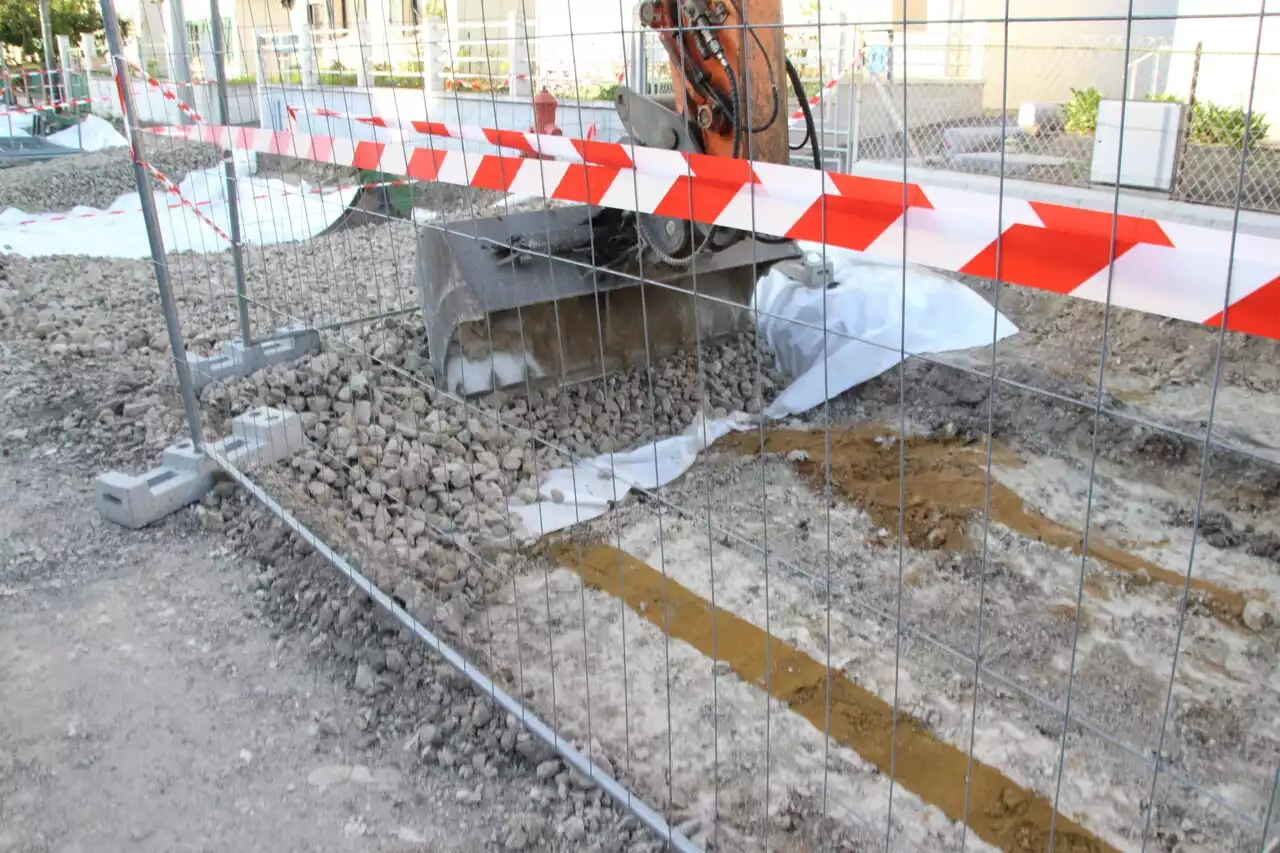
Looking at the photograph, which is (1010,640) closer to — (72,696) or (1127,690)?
(1127,690)

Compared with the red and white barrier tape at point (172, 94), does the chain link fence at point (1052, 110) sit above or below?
below

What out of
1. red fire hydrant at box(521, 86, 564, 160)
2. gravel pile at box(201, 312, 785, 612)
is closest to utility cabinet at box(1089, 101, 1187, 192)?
gravel pile at box(201, 312, 785, 612)

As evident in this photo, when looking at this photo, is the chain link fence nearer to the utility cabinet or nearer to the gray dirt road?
the utility cabinet

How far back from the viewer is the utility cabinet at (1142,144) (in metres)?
8.17

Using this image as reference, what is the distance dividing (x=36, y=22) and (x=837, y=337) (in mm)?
33142

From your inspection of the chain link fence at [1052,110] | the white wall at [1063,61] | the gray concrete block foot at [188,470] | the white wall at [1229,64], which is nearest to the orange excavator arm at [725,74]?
the gray concrete block foot at [188,470]

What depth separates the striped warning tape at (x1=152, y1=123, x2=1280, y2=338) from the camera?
173 cm

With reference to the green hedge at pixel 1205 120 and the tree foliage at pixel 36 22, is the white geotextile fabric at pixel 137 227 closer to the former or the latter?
the green hedge at pixel 1205 120

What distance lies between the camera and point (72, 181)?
1403 centimetres

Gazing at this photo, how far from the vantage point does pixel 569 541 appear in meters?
5.00

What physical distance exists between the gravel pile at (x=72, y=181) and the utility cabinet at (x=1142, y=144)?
10134 mm

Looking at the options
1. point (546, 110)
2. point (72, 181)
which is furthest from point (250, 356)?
point (72, 181)

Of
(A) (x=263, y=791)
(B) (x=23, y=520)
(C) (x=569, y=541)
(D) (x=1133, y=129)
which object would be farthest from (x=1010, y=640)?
(D) (x=1133, y=129)

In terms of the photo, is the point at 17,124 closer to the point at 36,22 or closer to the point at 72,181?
the point at 72,181
